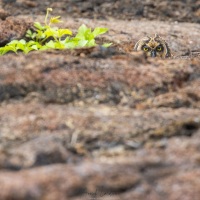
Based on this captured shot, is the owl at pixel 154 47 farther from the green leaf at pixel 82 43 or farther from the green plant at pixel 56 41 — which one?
the green leaf at pixel 82 43

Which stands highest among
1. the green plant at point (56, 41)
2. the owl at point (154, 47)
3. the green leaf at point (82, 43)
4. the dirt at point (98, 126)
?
the dirt at point (98, 126)

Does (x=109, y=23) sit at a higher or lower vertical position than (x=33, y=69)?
lower

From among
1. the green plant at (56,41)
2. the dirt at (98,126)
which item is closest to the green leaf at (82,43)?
the green plant at (56,41)

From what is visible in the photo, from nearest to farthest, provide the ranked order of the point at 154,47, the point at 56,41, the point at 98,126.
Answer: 1. the point at 98,126
2. the point at 56,41
3. the point at 154,47

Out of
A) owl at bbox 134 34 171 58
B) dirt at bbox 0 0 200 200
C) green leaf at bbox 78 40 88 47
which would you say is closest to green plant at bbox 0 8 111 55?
green leaf at bbox 78 40 88 47

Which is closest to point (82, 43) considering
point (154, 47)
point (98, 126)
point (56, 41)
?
point (56, 41)

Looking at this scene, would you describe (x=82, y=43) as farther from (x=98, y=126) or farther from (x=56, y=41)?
(x=98, y=126)

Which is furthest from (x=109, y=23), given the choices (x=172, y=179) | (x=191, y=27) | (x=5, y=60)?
(x=172, y=179)

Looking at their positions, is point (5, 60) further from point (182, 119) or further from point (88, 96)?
point (182, 119)

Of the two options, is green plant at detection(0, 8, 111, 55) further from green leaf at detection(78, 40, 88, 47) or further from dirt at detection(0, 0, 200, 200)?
dirt at detection(0, 0, 200, 200)
